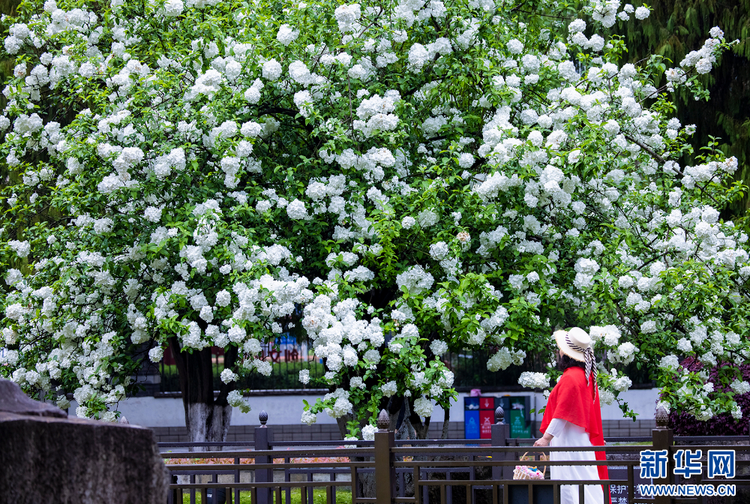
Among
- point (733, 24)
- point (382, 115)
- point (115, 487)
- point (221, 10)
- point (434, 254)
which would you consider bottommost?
point (115, 487)

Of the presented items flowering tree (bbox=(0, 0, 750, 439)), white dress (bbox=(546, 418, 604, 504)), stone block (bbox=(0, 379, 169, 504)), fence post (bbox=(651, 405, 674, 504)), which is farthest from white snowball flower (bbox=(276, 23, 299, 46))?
stone block (bbox=(0, 379, 169, 504))

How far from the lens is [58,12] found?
352 inches

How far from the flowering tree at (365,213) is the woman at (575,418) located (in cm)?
111

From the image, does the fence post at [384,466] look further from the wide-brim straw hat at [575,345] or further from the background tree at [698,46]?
the background tree at [698,46]

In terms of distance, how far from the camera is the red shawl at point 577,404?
5.48m

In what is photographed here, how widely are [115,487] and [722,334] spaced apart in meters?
5.90

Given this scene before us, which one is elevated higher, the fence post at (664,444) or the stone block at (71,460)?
the stone block at (71,460)

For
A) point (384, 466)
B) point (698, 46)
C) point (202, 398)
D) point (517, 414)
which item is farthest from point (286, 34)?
point (698, 46)

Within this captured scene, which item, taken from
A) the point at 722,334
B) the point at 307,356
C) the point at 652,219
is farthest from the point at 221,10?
the point at 307,356

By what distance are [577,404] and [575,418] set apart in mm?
97

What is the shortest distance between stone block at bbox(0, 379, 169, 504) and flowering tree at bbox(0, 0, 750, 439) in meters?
3.68

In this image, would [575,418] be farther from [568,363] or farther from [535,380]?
[535,380]

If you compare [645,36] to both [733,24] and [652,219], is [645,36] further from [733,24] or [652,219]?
[652,219]

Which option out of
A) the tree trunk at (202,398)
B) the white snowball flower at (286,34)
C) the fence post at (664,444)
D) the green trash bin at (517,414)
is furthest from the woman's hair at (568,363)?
the green trash bin at (517,414)
